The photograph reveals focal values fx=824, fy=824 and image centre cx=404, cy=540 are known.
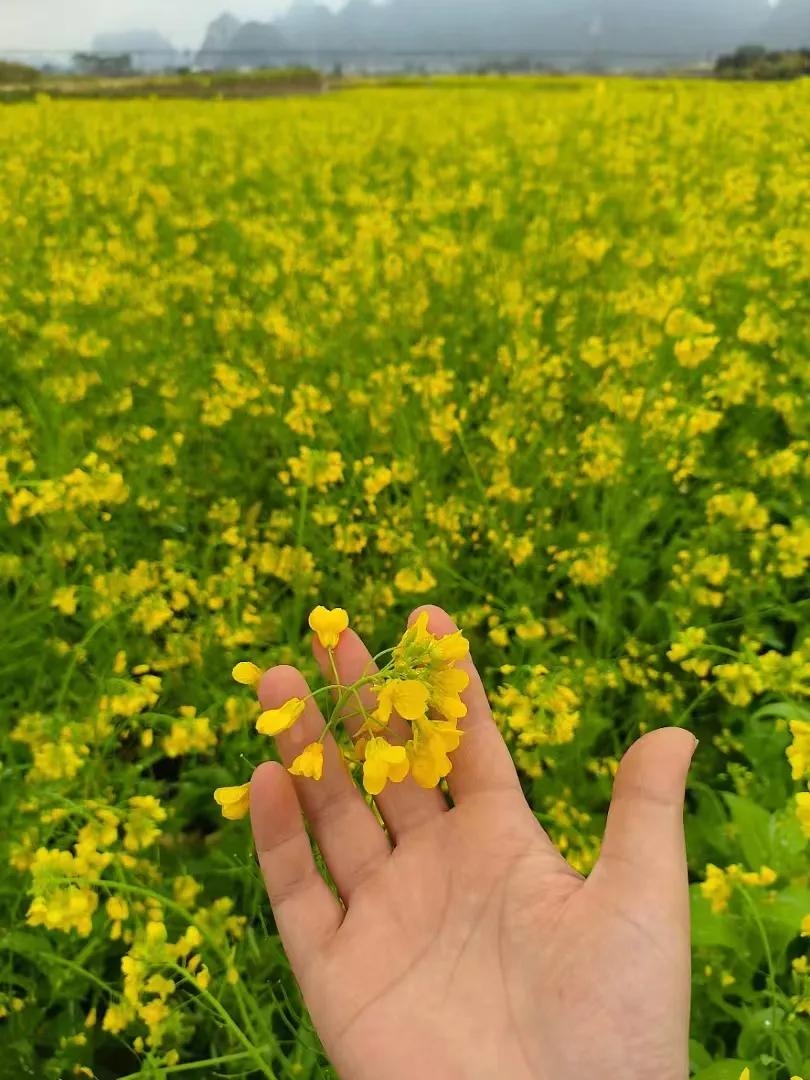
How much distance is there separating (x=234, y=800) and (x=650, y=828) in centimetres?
66

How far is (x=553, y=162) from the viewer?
6430mm

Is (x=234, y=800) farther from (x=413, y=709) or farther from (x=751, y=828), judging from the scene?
(x=751, y=828)

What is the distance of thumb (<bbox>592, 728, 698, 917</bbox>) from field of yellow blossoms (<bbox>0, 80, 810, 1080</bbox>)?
19 centimetres

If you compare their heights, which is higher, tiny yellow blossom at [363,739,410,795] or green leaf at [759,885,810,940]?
tiny yellow blossom at [363,739,410,795]

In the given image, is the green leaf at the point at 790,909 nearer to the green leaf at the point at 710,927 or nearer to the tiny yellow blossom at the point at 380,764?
the green leaf at the point at 710,927

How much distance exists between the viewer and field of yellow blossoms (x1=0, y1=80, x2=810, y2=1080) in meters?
1.67

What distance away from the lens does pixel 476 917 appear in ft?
4.37

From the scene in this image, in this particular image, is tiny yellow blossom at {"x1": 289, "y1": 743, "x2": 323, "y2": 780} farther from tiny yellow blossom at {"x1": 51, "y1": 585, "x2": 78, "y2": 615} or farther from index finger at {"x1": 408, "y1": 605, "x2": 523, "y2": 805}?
tiny yellow blossom at {"x1": 51, "y1": 585, "x2": 78, "y2": 615}

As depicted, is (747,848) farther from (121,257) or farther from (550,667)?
(121,257)

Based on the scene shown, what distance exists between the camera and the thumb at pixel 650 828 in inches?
45.2

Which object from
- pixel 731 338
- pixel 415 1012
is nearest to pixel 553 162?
pixel 731 338

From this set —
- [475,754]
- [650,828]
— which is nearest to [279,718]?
[475,754]

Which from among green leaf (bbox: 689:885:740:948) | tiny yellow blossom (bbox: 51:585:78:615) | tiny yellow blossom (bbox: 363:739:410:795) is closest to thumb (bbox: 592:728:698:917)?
tiny yellow blossom (bbox: 363:739:410:795)

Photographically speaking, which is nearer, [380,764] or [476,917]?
[380,764]
